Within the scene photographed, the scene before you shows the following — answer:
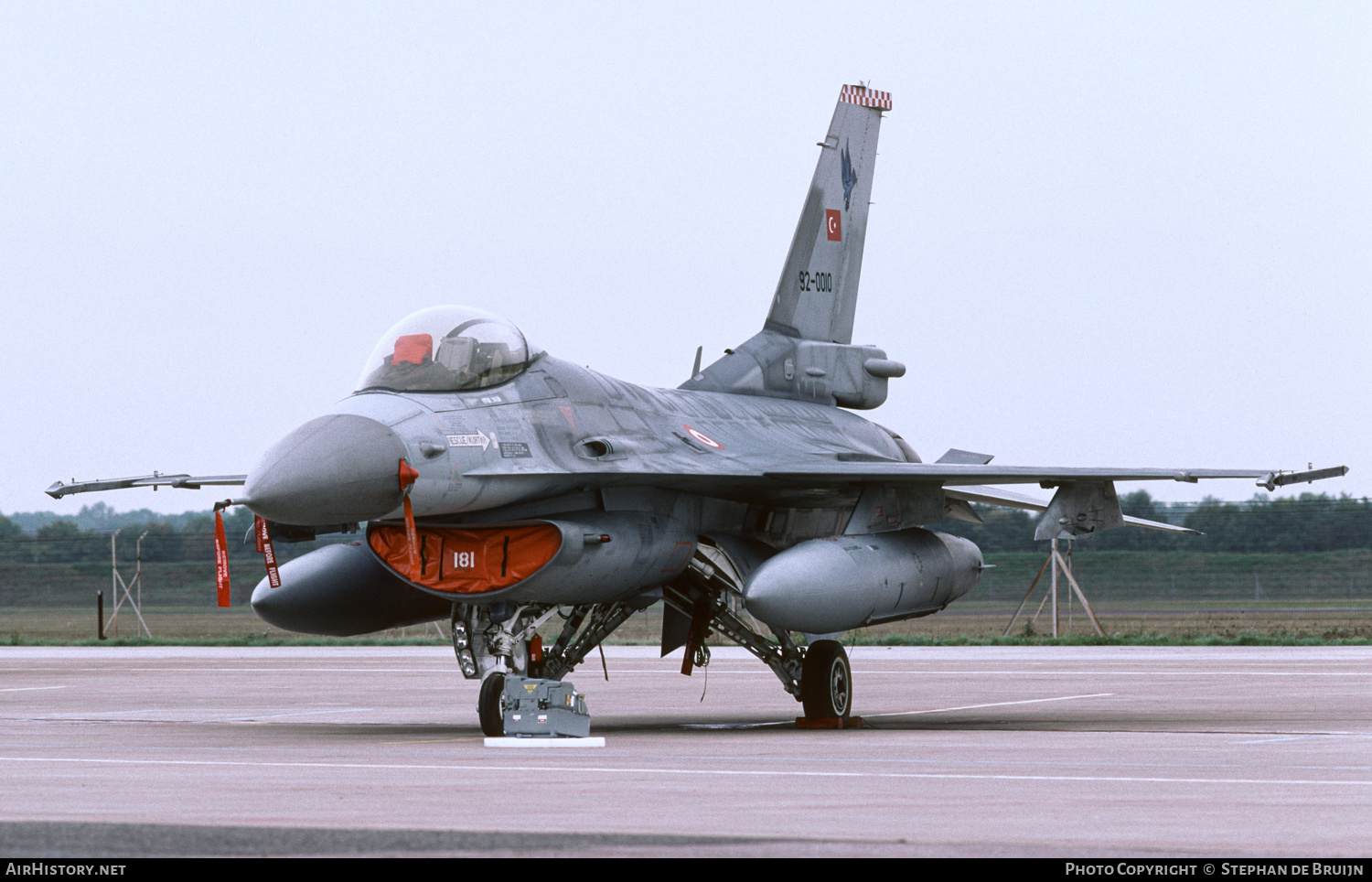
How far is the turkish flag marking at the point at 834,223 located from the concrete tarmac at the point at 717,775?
15.9ft

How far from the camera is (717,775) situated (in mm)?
9516

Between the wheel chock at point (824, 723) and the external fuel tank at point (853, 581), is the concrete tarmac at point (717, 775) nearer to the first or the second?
the wheel chock at point (824, 723)

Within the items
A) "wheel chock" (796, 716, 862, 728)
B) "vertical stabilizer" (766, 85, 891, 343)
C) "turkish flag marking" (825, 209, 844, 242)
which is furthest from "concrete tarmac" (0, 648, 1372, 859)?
"turkish flag marking" (825, 209, 844, 242)

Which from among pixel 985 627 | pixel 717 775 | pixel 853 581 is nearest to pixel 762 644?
pixel 853 581

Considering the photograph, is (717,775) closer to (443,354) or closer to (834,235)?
(443,354)

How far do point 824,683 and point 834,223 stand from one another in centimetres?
575

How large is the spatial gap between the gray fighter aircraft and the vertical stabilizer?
1.13 meters

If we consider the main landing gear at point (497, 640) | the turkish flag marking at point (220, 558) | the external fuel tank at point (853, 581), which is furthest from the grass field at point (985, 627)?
the turkish flag marking at point (220, 558)

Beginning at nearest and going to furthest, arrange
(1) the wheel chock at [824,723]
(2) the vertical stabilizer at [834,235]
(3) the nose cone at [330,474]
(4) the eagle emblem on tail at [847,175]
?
(3) the nose cone at [330,474], (1) the wheel chock at [824,723], (2) the vertical stabilizer at [834,235], (4) the eagle emblem on tail at [847,175]

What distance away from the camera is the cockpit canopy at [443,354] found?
524 inches

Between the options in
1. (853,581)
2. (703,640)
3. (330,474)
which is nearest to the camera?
(330,474)

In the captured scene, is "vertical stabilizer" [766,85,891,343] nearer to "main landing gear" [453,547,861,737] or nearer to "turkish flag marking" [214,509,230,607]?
"main landing gear" [453,547,861,737]

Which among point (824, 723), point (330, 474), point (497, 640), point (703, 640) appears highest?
point (330, 474)
